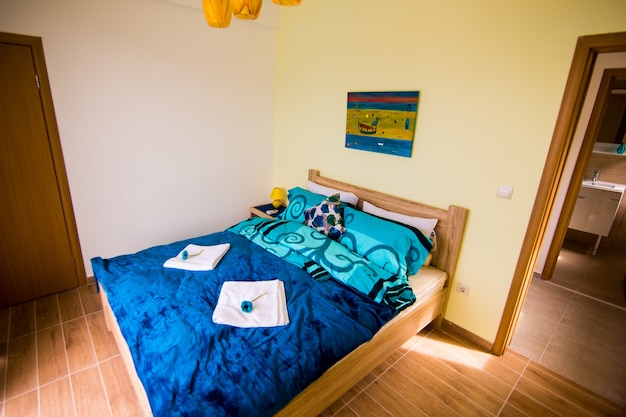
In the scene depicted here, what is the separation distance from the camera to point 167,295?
183 centimetres

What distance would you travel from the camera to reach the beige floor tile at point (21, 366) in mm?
1833

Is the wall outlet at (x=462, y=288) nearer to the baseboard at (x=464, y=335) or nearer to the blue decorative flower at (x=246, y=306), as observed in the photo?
the baseboard at (x=464, y=335)

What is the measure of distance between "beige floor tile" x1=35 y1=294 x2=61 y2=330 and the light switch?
11.0ft

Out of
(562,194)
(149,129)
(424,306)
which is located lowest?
(424,306)

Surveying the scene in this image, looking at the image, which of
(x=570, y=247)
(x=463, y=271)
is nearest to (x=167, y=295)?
(x=463, y=271)

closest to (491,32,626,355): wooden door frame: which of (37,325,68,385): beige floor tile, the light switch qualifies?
the light switch

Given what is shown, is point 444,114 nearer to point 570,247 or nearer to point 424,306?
point 424,306

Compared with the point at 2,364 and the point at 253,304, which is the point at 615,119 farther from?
the point at 2,364

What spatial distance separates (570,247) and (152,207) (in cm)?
525

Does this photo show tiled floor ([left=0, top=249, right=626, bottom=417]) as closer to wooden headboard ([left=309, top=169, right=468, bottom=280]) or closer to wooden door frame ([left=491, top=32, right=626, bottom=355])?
wooden door frame ([left=491, top=32, right=626, bottom=355])

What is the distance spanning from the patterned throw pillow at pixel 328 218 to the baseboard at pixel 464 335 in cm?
116

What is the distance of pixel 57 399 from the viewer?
1.78 m

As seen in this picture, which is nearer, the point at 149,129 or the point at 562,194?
the point at 149,129

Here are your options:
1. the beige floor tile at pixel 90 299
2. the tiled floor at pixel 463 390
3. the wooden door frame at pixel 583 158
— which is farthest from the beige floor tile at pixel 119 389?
the wooden door frame at pixel 583 158
